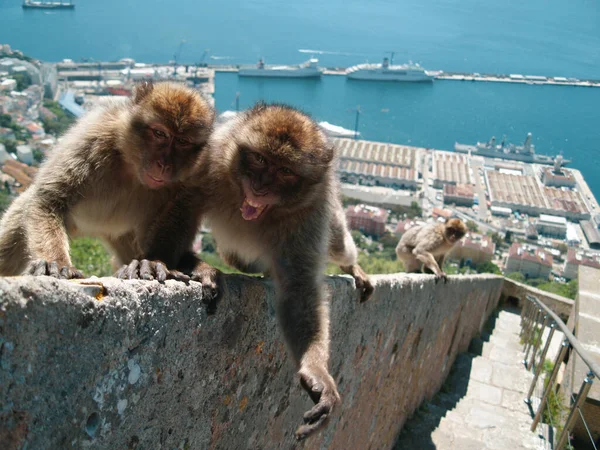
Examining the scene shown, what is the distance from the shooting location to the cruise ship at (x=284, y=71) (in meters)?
63.8

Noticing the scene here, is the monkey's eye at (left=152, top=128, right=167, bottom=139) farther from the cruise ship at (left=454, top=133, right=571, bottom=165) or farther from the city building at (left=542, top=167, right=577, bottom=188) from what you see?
the cruise ship at (left=454, top=133, right=571, bottom=165)

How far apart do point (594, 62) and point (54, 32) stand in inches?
2769

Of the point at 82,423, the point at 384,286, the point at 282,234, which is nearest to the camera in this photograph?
the point at 82,423

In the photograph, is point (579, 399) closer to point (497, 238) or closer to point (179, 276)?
point (179, 276)

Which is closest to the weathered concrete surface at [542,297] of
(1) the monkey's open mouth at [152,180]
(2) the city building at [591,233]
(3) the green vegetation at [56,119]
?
(1) the monkey's open mouth at [152,180]

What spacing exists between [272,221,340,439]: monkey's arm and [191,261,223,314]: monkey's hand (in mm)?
448

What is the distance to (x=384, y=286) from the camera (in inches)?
140

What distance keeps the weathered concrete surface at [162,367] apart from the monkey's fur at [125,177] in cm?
60

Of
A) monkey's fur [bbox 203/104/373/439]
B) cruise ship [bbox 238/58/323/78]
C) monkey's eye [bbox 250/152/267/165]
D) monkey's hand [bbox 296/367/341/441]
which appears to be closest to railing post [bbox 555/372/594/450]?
monkey's fur [bbox 203/104/373/439]

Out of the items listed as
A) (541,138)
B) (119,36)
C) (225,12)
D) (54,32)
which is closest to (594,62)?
(541,138)

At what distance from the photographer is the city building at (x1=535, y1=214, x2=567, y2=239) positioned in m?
45.4

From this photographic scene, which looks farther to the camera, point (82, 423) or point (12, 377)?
point (82, 423)

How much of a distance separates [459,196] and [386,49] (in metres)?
40.3

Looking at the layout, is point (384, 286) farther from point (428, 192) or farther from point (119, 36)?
point (119, 36)
